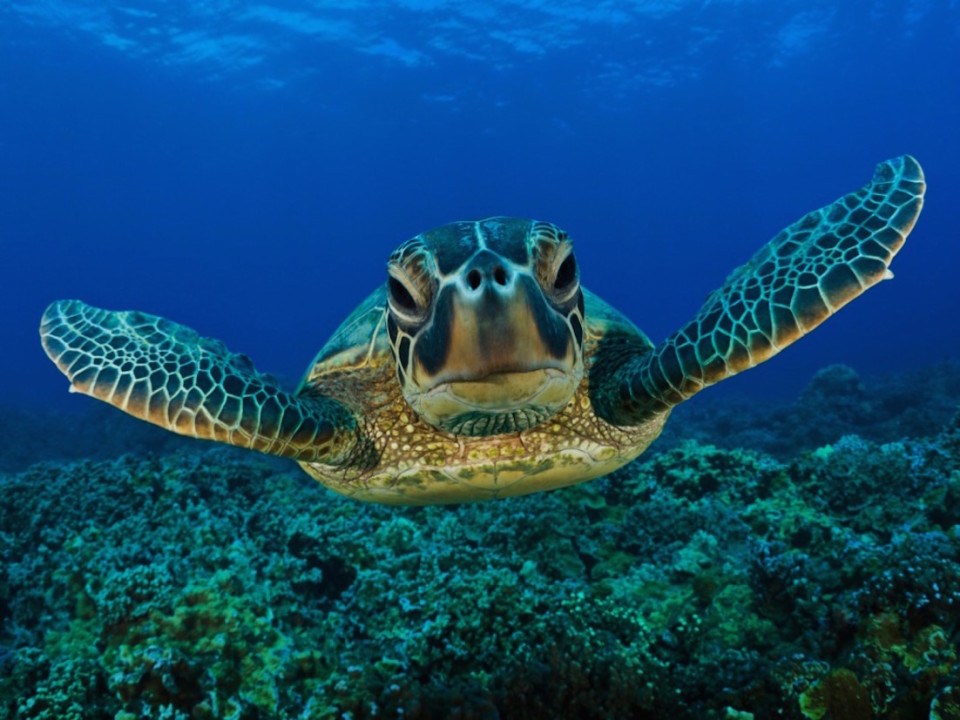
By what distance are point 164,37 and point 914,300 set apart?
9223cm

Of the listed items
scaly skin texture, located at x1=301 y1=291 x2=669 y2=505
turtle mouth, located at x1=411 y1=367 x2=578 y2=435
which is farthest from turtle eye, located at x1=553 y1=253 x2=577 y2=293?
scaly skin texture, located at x1=301 y1=291 x2=669 y2=505

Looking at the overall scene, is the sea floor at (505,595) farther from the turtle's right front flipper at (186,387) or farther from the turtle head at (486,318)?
the turtle head at (486,318)

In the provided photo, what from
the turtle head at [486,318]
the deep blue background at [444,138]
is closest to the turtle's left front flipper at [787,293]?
the turtle head at [486,318]

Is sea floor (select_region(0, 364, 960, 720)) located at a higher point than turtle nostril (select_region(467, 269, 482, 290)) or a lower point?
lower

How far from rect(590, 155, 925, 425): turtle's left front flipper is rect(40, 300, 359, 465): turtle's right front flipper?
5.99 feet

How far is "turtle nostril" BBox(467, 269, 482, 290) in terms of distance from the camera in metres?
1.99

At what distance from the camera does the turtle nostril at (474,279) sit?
1.99 m

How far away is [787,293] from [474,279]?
1808 mm

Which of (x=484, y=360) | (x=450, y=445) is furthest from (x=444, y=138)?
(x=484, y=360)

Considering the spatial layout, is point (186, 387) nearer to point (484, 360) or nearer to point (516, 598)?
point (484, 360)

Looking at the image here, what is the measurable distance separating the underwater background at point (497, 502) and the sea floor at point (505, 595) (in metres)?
0.02

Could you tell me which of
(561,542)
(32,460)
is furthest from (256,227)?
(561,542)

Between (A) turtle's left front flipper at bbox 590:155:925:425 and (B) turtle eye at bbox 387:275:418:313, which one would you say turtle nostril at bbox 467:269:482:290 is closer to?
(B) turtle eye at bbox 387:275:418:313

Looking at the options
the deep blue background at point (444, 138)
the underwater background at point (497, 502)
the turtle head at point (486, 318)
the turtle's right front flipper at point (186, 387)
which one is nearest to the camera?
the turtle head at point (486, 318)
